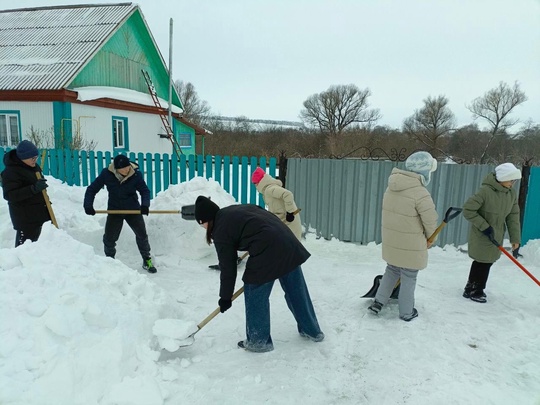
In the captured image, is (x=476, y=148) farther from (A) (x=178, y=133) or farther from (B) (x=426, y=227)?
(B) (x=426, y=227)

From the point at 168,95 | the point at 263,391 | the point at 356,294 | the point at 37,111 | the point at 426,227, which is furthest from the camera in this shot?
the point at 168,95

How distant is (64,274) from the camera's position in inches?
117

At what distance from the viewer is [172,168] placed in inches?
307

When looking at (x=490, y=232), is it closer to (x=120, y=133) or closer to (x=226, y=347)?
(x=226, y=347)

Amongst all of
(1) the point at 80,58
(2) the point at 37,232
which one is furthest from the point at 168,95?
(2) the point at 37,232

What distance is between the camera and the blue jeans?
3.08 meters

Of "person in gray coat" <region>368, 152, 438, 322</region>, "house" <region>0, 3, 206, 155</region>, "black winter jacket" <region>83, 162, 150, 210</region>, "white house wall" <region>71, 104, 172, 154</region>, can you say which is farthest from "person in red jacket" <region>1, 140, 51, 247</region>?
"white house wall" <region>71, 104, 172, 154</region>

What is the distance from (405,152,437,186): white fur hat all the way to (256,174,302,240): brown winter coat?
1.51 meters

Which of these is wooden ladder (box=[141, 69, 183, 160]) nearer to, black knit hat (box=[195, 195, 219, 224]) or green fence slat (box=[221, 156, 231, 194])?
green fence slat (box=[221, 156, 231, 194])

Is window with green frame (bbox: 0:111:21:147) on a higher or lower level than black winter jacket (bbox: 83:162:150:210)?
higher

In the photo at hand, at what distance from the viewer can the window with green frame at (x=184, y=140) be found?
20.3 m

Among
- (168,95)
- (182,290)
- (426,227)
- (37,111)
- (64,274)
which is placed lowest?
(182,290)

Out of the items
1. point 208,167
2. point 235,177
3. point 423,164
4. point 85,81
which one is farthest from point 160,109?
point 423,164

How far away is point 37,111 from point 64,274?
12.3 m
